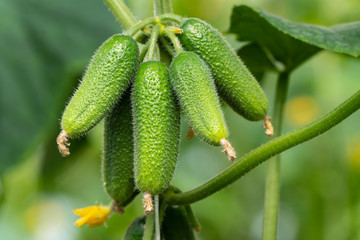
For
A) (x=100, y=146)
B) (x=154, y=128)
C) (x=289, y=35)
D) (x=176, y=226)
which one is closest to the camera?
(x=154, y=128)

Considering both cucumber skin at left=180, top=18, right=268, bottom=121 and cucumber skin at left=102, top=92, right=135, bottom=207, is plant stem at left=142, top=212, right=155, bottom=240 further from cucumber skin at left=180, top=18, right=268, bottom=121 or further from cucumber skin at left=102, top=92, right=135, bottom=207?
cucumber skin at left=180, top=18, right=268, bottom=121

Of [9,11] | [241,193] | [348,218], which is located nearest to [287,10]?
[241,193]

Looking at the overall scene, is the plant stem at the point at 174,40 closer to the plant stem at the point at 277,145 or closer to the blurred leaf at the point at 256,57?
the plant stem at the point at 277,145

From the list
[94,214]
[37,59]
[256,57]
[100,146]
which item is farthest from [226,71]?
[100,146]

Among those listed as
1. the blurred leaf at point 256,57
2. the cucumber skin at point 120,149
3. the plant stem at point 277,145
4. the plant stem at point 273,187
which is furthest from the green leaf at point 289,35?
the cucumber skin at point 120,149

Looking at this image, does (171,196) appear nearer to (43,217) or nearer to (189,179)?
(189,179)

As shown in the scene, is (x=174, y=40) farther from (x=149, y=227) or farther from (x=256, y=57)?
(x=256, y=57)

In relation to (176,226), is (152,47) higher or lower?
higher
